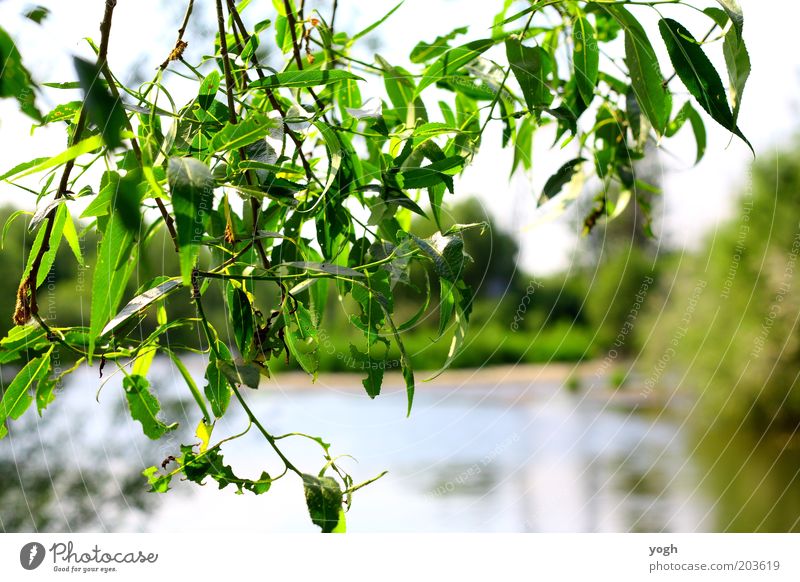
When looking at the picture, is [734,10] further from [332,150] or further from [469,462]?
[469,462]

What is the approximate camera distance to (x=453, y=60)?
0.32 metres

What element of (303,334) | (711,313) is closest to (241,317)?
(303,334)

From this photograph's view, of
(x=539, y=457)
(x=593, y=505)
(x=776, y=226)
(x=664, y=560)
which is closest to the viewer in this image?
(x=664, y=560)

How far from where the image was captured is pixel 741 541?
0.44 metres

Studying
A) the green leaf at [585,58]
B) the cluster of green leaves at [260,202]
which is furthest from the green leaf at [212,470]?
the green leaf at [585,58]

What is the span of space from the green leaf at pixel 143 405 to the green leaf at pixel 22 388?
0.13ft

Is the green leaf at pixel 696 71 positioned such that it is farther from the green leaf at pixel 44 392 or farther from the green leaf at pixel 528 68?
the green leaf at pixel 44 392

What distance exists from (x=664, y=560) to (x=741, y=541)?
0.05 meters

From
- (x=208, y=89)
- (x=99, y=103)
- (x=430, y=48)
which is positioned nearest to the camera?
(x=99, y=103)

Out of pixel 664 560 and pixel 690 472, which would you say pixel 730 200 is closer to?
pixel 690 472

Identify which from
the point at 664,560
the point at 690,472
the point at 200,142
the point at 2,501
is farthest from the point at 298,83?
the point at 690,472

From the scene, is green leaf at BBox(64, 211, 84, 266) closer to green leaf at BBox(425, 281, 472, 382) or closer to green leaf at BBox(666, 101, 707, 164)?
green leaf at BBox(425, 281, 472, 382)

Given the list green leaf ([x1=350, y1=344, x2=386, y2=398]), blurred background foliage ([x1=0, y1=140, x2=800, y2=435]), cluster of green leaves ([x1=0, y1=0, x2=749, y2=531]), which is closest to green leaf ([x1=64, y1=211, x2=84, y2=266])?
cluster of green leaves ([x1=0, y1=0, x2=749, y2=531])

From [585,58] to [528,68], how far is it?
0.14 feet
